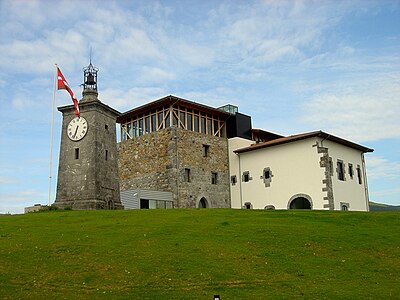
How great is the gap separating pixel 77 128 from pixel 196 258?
15669 mm

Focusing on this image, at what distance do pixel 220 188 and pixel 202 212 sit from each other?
18.9 m

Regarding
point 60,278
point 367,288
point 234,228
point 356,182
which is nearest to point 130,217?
point 234,228

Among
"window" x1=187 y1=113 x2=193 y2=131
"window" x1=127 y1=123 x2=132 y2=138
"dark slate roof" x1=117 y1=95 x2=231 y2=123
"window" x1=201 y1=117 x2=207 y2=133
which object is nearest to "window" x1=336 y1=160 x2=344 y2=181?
"dark slate roof" x1=117 y1=95 x2=231 y2=123

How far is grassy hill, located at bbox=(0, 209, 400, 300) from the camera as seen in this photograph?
42.1 ft

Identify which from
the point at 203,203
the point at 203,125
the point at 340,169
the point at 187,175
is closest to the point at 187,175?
the point at 187,175

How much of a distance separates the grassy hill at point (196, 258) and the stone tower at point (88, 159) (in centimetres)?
471

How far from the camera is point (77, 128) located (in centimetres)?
2853

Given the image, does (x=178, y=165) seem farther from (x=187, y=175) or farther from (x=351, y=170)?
(x=351, y=170)

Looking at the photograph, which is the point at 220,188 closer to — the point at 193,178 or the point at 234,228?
the point at 193,178

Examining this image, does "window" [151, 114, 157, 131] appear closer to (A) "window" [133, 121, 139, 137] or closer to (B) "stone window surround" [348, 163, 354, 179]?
(A) "window" [133, 121, 139, 137]

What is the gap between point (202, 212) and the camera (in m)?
24.6

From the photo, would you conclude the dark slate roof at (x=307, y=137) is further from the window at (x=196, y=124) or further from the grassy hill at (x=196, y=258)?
the grassy hill at (x=196, y=258)

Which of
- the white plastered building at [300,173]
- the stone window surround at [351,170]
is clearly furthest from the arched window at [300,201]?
the stone window surround at [351,170]

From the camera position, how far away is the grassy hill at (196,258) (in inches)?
505
